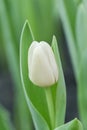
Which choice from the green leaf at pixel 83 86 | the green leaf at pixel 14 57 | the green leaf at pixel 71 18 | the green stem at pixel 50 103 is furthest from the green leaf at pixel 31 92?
the green leaf at pixel 14 57

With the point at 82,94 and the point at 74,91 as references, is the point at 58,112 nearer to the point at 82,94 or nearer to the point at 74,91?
the point at 82,94

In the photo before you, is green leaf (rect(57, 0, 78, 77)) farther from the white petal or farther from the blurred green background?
the white petal

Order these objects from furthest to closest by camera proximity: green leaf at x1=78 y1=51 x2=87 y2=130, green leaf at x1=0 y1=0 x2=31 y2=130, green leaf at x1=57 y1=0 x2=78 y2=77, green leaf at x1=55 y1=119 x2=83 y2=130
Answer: green leaf at x1=0 y1=0 x2=31 y2=130, green leaf at x1=57 y1=0 x2=78 y2=77, green leaf at x1=78 y1=51 x2=87 y2=130, green leaf at x1=55 y1=119 x2=83 y2=130

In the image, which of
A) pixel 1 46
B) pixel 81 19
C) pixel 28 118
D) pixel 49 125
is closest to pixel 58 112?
pixel 49 125

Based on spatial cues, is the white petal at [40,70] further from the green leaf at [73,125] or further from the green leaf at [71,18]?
the green leaf at [71,18]

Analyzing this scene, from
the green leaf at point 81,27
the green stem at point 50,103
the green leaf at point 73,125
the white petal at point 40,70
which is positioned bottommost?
the green leaf at point 73,125

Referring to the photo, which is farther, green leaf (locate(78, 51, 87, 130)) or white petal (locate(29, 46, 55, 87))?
green leaf (locate(78, 51, 87, 130))

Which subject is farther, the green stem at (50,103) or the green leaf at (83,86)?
the green leaf at (83,86)

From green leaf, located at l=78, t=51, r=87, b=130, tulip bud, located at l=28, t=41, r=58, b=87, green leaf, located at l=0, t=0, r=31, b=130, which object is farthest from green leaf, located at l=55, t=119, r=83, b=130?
green leaf, located at l=0, t=0, r=31, b=130
